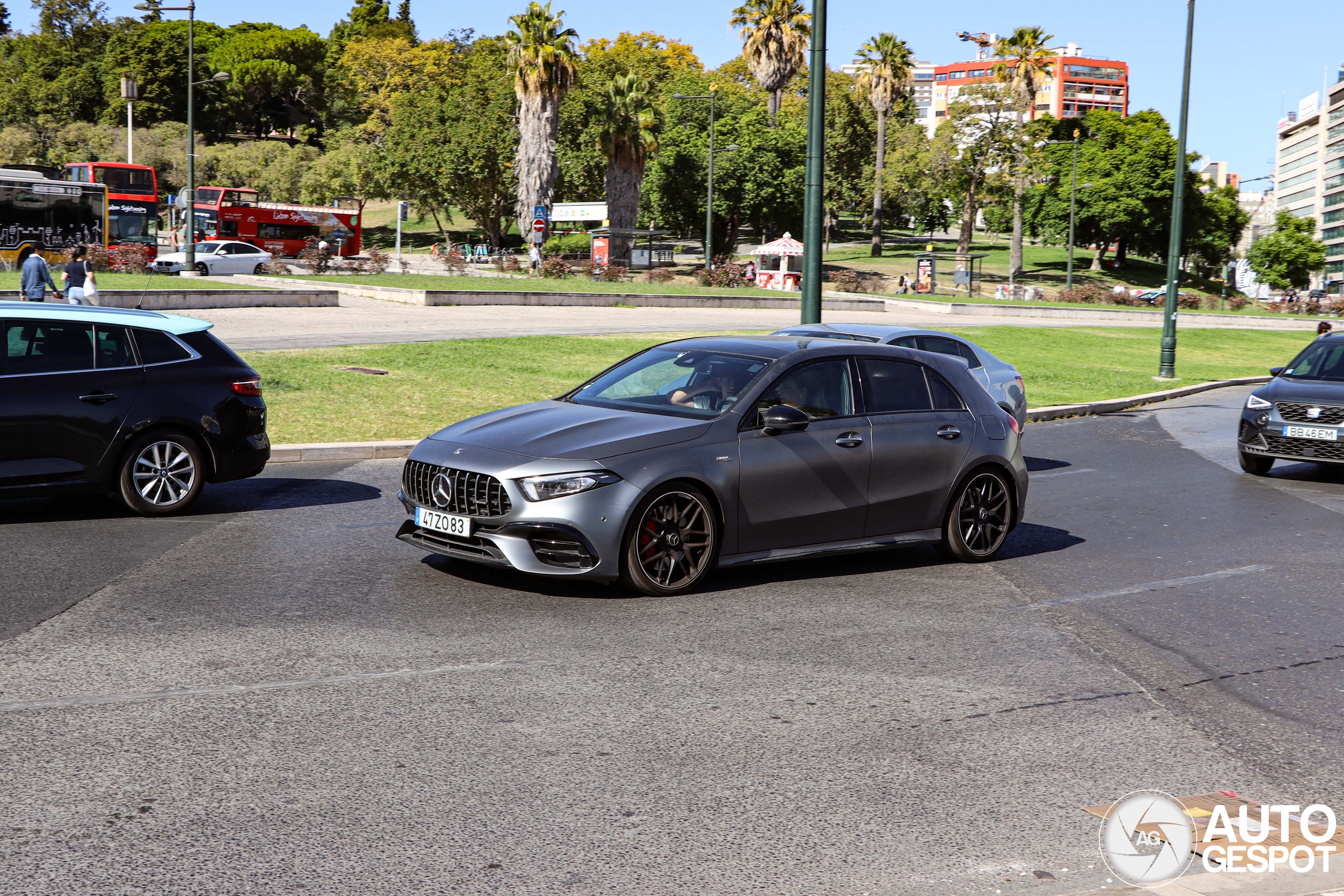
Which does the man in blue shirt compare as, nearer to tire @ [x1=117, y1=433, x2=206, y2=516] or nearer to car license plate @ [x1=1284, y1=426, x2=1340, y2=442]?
tire @ [x1=117, y1=433, x2=206, y2=516]

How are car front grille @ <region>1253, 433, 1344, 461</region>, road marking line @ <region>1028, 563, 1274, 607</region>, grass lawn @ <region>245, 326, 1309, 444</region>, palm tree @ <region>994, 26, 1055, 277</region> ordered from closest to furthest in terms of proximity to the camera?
1. road marking line @ <region>1028, 563, 1274, 607</region>
2. car front grille @ <region>1253, 433, 1344, 461</region>
3. grass lawn @ <region>245, 326, 1309, 444</region>
4. palm tree @ <region>994, 26, 1055, 277</region>

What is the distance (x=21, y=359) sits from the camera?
927 cm

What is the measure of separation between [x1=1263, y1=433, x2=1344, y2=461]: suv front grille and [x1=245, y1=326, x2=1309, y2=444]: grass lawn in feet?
23.5

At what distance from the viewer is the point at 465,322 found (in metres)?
31.5

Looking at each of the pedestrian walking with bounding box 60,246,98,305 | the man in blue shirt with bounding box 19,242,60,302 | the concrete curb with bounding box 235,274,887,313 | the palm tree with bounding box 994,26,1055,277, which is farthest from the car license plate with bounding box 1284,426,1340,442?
the palm tree with bounding box 994,26,1055,277

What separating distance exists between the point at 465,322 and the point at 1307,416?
2141cm

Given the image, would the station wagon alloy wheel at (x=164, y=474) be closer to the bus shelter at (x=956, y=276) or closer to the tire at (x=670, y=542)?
the tire at (x=670, y=542)

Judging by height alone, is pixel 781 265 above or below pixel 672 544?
above

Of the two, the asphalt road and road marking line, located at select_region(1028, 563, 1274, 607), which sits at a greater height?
the asphalt road

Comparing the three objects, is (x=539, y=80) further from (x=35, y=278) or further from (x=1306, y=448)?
(x=1306, y=448)

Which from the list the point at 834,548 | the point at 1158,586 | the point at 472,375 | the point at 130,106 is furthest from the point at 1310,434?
the point at 130,106

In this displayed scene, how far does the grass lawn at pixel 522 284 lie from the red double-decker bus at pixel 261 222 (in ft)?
45.8

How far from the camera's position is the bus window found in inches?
2025

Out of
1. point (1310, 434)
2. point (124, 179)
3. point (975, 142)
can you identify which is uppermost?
point (975, 142)
